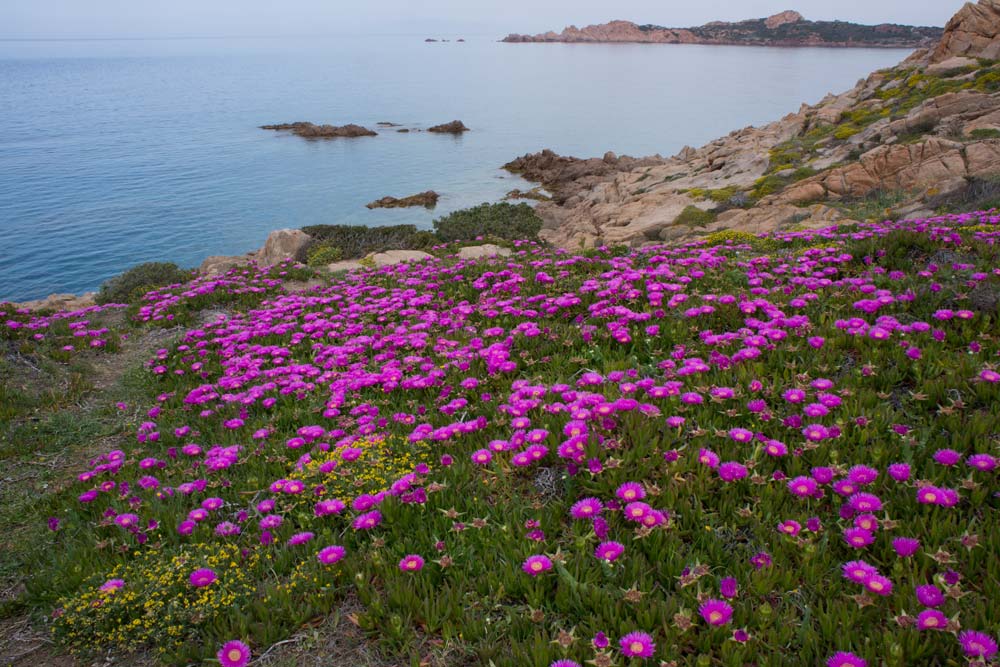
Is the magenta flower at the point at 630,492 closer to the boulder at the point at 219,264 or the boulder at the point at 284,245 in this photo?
the boulder at the point at 284,245

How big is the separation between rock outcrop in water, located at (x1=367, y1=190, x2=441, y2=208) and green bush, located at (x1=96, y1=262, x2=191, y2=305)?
740 inches

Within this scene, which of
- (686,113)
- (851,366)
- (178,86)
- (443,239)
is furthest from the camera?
(178,86)

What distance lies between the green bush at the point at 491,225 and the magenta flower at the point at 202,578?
17.2 meters

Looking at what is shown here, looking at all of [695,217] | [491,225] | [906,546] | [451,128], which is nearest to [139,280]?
[491,225]

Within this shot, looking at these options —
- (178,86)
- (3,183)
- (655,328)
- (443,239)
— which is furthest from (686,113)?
(178,86)

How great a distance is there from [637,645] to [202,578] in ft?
7.76

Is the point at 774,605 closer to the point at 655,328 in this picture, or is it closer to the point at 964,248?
the point at 655,328

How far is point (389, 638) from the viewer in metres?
2.77

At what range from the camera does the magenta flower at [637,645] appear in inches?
92.4

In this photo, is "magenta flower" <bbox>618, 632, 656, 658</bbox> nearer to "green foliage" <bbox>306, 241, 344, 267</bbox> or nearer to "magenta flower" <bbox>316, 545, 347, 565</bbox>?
"magenta flower" <bbox>316, 545, 347, 565</bbox>

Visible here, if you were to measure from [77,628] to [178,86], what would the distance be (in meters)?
128

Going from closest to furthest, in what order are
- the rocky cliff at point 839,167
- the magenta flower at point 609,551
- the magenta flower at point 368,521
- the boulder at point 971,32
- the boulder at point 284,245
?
the magenta flower at point 609,551 → the magenta flower at point 368,521 → the rocky cliff at point 839,167 → the boulder at point 284,245 → the boulder at point 971,32

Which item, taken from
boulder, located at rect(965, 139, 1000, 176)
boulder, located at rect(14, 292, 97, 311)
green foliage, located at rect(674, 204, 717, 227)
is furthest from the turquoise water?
boulder, located at rect(965, 139, 1000, 176)

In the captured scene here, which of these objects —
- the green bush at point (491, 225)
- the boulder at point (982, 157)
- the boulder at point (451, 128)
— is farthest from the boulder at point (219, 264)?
the boulder at point (451, 128)
